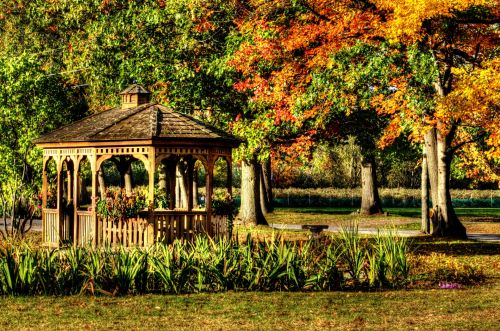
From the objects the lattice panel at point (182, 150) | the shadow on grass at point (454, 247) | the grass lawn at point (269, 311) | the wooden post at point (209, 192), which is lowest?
the grass lawn at point (269, 311)

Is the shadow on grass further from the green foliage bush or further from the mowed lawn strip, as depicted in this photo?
the mowed lawn strip

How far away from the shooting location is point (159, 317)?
13.4 meters

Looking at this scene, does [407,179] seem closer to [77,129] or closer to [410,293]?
[77,129]

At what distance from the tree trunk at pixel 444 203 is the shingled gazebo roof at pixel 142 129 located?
33.3 feet

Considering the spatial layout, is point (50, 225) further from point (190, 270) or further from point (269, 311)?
point (269, 311)

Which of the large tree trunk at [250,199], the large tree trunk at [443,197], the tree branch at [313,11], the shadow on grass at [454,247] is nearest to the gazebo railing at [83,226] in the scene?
the shadow on grass at [454,247]

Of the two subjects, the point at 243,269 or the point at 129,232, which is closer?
the point at 243,269

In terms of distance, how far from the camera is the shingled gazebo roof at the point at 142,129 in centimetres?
2139

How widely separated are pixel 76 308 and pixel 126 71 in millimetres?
18688

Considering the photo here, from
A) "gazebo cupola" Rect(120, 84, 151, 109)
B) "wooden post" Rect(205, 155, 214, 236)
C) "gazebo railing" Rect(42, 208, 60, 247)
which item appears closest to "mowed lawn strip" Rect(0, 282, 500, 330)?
"wooden post" Rect(205, 155, 214, 236)

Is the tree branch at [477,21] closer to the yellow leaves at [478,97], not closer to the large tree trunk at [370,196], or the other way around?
the yellow leaves at [478,97]

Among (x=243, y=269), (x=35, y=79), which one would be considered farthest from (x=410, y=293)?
(x=35, y=79)

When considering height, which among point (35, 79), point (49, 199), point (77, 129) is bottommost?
point (49, 199)

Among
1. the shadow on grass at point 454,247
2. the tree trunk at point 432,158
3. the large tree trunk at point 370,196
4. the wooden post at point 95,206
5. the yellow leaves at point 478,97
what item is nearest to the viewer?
the yellow leaves at point 478,97
